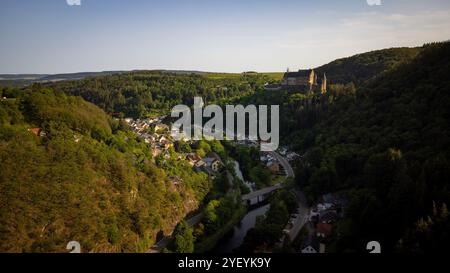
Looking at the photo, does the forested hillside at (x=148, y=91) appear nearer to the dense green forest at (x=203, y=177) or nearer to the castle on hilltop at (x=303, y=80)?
the castle on hilltop at (x=303, y=80)

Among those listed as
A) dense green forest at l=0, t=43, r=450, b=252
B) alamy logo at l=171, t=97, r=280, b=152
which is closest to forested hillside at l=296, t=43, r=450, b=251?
dense green forest at l=0, t=43, r=450, b=252

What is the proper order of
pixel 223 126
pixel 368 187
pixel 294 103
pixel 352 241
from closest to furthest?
pixel 352 241 → pixel 368 187 → pixel 294 103 → pixel 223 126

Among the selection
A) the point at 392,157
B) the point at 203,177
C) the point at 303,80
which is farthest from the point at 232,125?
the point at 392,157

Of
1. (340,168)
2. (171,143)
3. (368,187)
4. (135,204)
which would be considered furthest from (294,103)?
(135,204)

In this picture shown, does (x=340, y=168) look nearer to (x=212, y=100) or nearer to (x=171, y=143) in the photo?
(x=171, y=143)

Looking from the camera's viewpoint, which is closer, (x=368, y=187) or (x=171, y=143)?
(x=368, y=187)

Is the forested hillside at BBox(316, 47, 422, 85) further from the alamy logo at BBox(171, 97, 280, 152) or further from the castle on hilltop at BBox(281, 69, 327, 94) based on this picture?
the alamy logo at BBox(171, 97, 280, 152)
